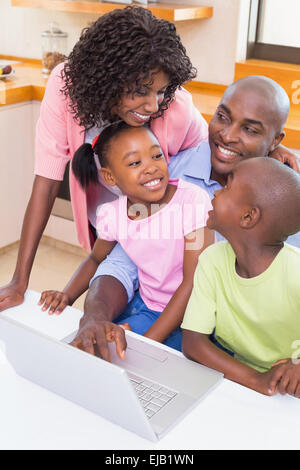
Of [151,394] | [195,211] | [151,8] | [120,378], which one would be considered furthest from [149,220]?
[151,8]

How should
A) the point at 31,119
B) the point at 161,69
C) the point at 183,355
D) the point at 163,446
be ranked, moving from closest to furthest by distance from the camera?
1. the point at 163,446
2. the point at 183,355
3. the point at 161,69
4. the point at 31,119

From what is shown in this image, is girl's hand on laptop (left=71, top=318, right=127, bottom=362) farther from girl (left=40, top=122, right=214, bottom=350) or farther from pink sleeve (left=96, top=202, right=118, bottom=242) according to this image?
pink sleeve (left=96, top=202, right=118, bottom=242)

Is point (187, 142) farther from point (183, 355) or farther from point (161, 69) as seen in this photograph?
point (183, 355)

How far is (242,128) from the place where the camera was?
1289mm

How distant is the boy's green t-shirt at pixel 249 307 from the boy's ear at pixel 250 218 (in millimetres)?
78

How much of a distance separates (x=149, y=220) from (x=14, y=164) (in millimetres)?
1474

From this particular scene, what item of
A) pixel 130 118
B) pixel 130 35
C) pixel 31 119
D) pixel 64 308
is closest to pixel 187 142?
pixel 130 118

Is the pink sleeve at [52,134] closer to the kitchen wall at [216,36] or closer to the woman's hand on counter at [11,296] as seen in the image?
the woman's hand on counter at [11,296]

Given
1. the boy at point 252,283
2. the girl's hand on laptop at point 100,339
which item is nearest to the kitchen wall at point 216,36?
the boy at point 252,283

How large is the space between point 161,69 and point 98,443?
78 cm

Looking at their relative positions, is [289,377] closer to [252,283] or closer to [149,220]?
[252,283]

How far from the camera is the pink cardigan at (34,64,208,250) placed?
141 cm

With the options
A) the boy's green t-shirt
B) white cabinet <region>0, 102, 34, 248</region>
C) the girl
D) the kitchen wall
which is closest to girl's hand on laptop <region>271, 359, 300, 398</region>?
the boy's green t-shirt

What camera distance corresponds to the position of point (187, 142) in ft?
4.89
